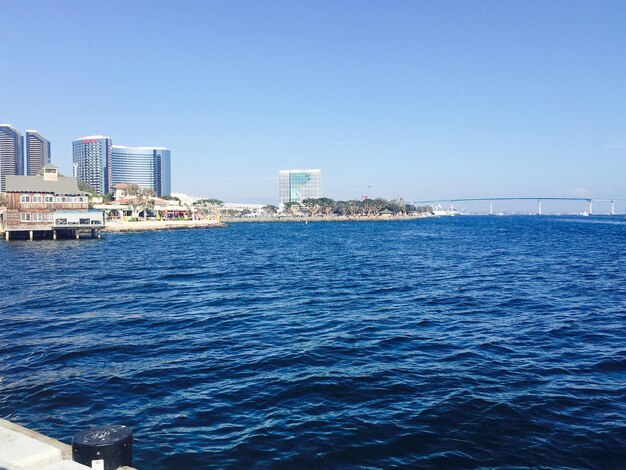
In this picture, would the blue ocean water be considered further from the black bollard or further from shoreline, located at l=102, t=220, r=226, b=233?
shoreline, located at l=102, t=220, r=226, b=233

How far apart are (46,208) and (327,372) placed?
307ft

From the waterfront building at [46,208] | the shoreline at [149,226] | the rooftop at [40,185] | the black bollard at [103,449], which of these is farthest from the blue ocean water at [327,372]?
the shoreline at [149,226]

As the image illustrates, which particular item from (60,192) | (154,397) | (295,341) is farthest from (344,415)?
(60,192)

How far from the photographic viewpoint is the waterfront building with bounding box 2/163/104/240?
89.2 m

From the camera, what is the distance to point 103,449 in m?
8.38

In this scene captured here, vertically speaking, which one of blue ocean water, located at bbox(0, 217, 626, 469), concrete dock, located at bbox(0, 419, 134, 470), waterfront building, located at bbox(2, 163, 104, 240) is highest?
waterfront building, located at bbox(2, 163, 104, 240)

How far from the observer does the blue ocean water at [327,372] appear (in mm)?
11992

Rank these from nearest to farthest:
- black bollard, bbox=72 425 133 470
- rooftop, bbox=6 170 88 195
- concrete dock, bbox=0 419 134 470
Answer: concrete dock, bbox=0 419 134 470 < black bollard, bbox=72 425 133 470 < rooftop, bbox=6 170 88 195

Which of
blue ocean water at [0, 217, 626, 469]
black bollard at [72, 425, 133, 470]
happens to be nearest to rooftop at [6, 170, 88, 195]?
blue ocean water at [0, 217, 626, 469]

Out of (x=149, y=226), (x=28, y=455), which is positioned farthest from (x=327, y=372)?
(x=149, y=226)

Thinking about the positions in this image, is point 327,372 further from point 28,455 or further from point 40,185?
point 40,185

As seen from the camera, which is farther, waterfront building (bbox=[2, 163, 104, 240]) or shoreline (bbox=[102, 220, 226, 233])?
shoreline (bbox=[102, 220, 226, 233])

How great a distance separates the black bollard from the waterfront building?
95517 millimetres

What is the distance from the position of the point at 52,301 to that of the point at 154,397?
2073 centimetres
